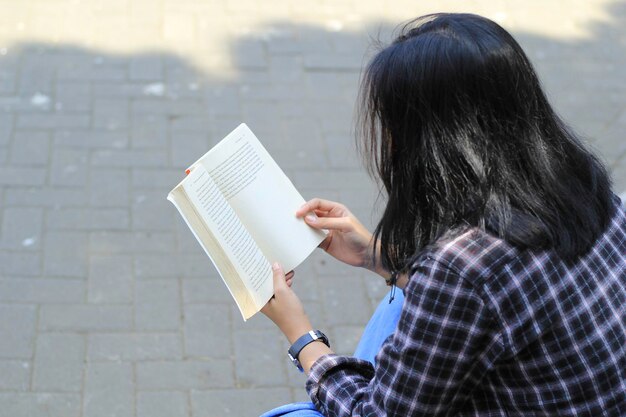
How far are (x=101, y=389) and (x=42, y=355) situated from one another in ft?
0.84

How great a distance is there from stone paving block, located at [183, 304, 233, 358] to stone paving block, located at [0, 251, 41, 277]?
0.59 meters

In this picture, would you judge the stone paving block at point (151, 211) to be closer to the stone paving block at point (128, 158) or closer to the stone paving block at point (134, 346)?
the stone paving block at point (128, 158)

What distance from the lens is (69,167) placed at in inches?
146

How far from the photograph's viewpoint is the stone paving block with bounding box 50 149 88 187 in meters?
3.63

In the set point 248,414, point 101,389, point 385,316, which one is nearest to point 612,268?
point 385,316

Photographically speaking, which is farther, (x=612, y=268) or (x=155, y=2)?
(x=155, y=2)

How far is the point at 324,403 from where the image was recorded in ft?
5.75

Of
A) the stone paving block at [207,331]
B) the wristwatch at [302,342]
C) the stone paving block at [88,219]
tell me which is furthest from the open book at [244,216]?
the stone paving block at [88,219]

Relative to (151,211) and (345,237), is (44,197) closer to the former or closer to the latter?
(151,211)

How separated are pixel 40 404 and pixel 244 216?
1228 millimetres

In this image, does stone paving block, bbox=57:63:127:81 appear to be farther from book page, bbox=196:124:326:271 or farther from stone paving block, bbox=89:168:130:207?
book page, bbox=196:124:326:271

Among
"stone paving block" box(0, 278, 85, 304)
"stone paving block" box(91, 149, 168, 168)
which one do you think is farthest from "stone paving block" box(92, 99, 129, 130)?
"stone paving block" box(0, 278, 85, 304)

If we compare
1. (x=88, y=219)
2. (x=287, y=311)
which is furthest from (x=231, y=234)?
(x=88, y=219)

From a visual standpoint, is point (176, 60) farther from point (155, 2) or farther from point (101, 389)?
point (101, 389)
